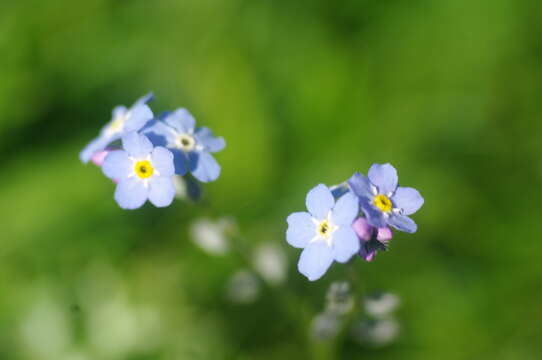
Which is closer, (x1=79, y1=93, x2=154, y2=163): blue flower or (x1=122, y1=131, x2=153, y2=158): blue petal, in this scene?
(x1=122, y1=131, x2=153, y2=158): blue petal

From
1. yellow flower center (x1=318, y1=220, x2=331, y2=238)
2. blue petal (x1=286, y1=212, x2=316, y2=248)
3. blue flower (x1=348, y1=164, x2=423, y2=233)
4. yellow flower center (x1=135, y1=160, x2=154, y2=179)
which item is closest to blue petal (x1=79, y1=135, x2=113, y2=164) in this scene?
yellow flower center (x1=135, y1=160, x2=154, y2=179)

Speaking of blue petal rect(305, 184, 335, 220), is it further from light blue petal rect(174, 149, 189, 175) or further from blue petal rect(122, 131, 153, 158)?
blue petal rect(122, 131, 153, 158)

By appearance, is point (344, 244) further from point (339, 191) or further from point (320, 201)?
point (339, 191)

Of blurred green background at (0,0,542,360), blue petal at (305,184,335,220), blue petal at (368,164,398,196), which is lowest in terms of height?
blue petal at (305,184,335,220)

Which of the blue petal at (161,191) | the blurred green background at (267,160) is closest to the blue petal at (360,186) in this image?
the blue petal at (161,191)

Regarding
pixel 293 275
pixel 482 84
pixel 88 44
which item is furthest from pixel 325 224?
pixel 88 44
